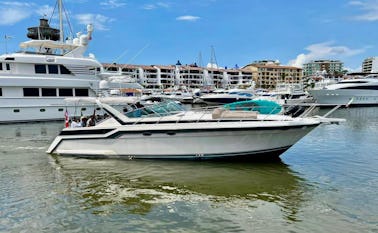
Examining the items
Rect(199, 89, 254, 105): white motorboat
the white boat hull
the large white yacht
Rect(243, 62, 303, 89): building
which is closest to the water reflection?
the large white yacht

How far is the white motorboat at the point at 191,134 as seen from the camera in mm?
10133

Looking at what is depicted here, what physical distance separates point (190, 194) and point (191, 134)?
271 centimetres

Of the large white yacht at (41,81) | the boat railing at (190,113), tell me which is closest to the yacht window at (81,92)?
the large white yacht at (41,81)

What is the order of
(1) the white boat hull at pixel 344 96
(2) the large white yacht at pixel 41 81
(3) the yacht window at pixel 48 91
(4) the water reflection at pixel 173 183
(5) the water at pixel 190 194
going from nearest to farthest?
(5) the water at pixel 190 194 → (4) the water reflection at pixel 173 183 → (2) the large white yacht at pixel 41 81 → (3) the yacht window at pixel 48 91 → (1) the white boat hull at pixel 344 96

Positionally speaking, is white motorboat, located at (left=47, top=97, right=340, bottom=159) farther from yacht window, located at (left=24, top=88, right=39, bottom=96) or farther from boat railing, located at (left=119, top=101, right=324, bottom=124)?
yacht window, located at (left=24, top=88, right=39, bottom=96)

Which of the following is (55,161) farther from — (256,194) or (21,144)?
(256,194)

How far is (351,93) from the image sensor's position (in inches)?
1916

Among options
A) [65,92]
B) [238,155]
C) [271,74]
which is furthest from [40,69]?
[271,74]

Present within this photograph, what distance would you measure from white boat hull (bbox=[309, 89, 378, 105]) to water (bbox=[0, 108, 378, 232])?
38.7 m

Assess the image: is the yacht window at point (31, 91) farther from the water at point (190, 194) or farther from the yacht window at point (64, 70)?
the water at point (190, 194)

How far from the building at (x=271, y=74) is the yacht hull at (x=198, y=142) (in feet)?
428

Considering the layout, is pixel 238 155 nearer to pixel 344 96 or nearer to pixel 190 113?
pixel 190 113

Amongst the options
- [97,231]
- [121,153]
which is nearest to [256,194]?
[97,231]

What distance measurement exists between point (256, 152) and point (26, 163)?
26.6 ft
